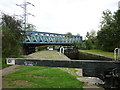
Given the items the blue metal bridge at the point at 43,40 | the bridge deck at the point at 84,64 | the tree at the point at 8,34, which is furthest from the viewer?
the blue metal bridge at the point at 43,40

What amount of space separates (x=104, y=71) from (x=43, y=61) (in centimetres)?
258

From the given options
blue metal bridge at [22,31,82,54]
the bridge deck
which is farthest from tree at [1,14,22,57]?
blue metal bridge at [22,31,82,54]

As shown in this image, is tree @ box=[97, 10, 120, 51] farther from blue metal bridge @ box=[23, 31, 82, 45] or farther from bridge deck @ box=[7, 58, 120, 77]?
bridge deck @ box=[7, 58, 120, 77]

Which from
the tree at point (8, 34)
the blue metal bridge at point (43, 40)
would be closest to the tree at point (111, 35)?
the blue metal bridge at point (43, 40)

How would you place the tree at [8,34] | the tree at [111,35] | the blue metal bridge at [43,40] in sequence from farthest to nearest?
the blue metal bridge at [43,40]
the tree at [111,35]
the tree at [8,34]

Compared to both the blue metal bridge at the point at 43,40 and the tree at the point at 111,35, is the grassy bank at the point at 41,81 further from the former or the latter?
the blue metal bridge at the point at 43,40

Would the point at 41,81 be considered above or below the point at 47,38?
below

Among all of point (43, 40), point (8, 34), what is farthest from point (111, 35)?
point (8, 34)

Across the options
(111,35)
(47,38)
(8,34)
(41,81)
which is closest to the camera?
(41,81)

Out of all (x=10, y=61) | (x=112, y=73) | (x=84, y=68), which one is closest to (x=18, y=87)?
(x=10, y=61)

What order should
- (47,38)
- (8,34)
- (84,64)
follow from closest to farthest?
A: 1. (84,64)
2. (8,34)
3. (47,38)

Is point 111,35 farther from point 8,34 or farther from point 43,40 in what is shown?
point 8,34

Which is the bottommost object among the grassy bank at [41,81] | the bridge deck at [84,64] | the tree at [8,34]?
the grassy bank at [41,81]

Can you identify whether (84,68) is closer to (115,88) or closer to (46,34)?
(115,88)
